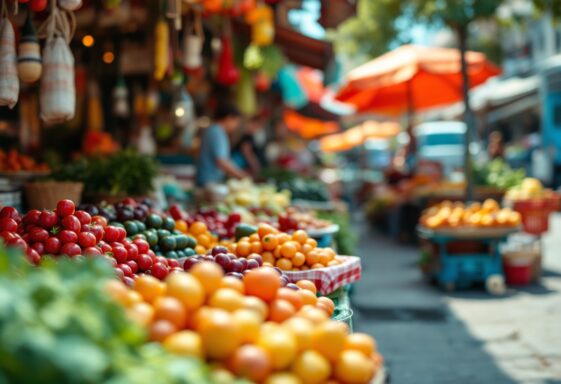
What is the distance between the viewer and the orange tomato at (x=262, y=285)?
224 cm

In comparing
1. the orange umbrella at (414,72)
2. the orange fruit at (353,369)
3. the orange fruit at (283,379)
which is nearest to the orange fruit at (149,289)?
the orange fruit at (283,379)

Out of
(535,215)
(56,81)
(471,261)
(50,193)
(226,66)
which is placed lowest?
(471,261)

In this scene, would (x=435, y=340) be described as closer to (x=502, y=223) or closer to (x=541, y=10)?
(x=502, y=223)

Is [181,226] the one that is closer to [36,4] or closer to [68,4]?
[68,4]

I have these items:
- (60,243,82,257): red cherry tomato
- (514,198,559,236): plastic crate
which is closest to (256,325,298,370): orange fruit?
(60,243,82,257): red cherry tomato

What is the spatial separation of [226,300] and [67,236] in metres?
1.36

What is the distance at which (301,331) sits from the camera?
1.92 metres

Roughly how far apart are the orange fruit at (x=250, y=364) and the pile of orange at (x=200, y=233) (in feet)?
8.58

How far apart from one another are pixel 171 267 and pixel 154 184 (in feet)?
9.53

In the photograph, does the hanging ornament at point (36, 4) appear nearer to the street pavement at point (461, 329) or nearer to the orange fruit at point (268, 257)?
the orange fruit at point (268, 257)

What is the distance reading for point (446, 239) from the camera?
7.59 m

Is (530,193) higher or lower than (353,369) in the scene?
higher

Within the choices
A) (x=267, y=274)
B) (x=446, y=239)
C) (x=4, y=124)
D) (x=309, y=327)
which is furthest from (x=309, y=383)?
(x=4, y=124)

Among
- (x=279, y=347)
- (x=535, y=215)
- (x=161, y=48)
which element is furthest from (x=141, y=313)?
(x=535, y=215)
